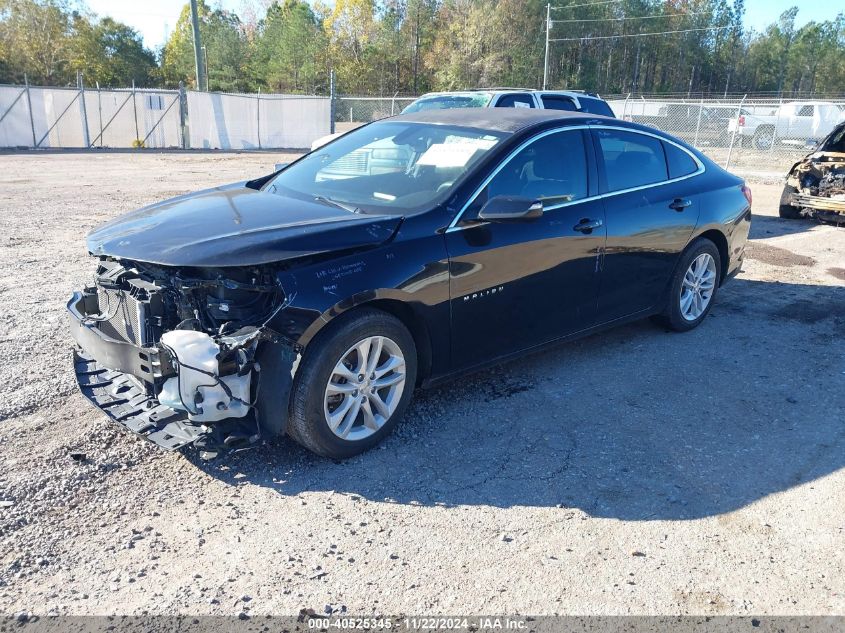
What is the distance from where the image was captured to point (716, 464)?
3646mm

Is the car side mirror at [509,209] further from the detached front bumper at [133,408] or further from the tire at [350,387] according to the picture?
the detached front bumper at [133,408]

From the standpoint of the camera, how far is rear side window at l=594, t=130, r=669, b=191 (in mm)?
4777

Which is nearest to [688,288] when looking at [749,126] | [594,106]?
[594,106]

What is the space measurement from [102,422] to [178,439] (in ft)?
3.10

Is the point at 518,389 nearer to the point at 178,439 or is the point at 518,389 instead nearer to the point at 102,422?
the point at 178,439

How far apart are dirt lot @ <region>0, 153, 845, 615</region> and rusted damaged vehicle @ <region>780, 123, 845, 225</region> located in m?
7.06

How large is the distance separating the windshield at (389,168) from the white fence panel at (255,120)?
2439 cm

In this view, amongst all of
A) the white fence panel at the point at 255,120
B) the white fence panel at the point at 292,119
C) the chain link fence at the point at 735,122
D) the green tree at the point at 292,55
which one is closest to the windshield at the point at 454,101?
the chain link fence at the point at 735,122

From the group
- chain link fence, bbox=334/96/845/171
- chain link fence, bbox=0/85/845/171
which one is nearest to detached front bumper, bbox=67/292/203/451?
chain link fence, bbox=334/96/845/171

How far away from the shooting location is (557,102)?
11125 millimetres

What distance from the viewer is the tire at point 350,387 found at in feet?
10.7

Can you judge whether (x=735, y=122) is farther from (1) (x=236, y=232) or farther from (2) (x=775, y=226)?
(1) (x=236, y=232)

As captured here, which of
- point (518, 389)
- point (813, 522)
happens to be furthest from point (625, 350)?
point (813, 522)

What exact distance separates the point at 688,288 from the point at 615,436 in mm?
2271
